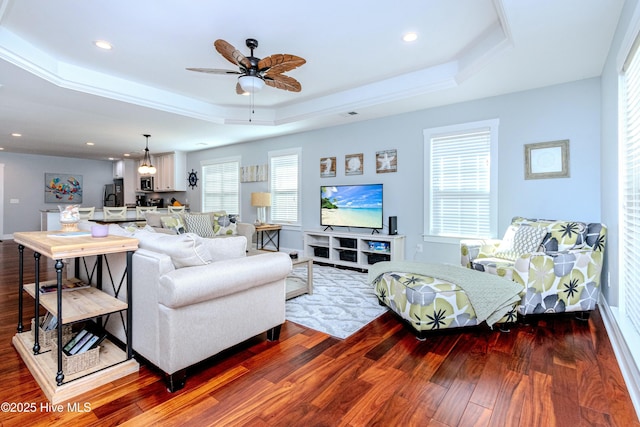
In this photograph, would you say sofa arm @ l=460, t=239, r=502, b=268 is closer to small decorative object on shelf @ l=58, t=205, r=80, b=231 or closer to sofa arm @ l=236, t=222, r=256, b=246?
sofa arm @ l=236, t=222, r=256, b=246

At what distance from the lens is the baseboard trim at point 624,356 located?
5.52 feet

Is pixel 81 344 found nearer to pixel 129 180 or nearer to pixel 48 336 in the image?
pixel 48 336

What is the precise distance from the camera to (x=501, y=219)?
158 inches

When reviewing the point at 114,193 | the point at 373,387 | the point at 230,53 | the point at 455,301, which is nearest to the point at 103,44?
the point at 230,53

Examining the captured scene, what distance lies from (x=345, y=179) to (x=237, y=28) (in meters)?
3.03

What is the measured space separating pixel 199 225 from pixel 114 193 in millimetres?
6673

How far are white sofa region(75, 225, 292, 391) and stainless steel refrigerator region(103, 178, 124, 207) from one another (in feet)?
29.9

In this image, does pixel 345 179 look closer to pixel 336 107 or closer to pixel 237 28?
pixel 336 107

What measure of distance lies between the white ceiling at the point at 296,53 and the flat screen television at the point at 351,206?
3.74 ft

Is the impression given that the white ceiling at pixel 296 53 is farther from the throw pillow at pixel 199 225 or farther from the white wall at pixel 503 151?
the throw pillow at pixel 199 225

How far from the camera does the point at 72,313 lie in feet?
5.97

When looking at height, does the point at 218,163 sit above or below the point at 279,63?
below

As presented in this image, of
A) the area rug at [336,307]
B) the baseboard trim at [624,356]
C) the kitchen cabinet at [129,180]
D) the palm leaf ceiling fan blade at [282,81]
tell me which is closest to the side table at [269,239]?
the area rug at [336,307]

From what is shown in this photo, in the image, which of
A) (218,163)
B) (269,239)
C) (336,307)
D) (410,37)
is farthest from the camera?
(218,163)
